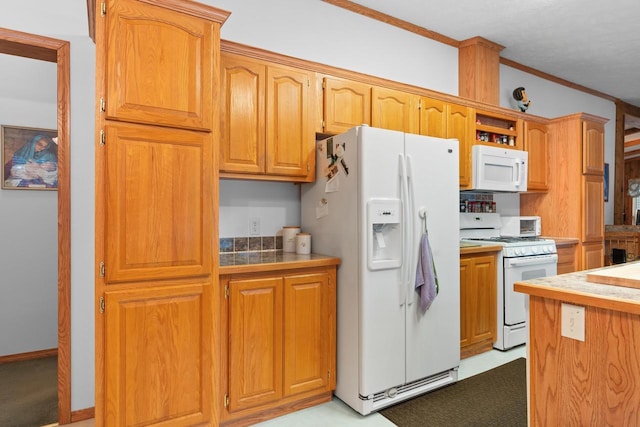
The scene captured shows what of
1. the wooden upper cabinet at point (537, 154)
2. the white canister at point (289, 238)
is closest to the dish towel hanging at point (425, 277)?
the white canister at point (289, 238)

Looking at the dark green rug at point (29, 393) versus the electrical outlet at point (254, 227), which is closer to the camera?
the dark green rug at point (29, 393)

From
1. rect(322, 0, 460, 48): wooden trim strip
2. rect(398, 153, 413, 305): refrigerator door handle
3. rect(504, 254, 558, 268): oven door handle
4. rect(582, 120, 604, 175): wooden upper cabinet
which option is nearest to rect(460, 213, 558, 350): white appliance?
rect(504, 254, 558, 268): oven door handle

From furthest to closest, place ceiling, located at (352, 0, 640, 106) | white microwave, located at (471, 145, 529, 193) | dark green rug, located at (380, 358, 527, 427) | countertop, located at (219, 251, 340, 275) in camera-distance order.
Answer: white microwave, located at (471, 145, 529, 193) < ceiling, located at (352, 0, 640, 106) < dark green rug, located at (380, 358, 527, 427) < countertop, located at (219, 251, 340, 275)

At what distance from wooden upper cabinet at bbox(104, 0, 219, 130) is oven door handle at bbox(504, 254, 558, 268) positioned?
2794 mm

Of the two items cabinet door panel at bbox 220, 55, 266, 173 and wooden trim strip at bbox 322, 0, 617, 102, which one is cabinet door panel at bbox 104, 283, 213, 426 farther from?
wooden trim strip at bbox 322, 0, 617, 102

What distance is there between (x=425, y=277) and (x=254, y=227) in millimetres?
1277

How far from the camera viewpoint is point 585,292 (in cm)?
140

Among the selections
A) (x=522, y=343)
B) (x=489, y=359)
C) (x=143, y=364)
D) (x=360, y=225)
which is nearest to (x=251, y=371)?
(x=143, y=364)

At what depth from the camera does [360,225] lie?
2336 millimetres

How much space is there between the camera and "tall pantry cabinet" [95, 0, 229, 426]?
5.82ft

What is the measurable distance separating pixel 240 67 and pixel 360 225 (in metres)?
1.29

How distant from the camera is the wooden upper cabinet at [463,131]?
351 centimetres

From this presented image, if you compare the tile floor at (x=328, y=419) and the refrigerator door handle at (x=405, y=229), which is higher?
the refrigerator door handle at (x=405, y=229)

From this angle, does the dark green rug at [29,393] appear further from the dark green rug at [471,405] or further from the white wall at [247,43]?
the dark green rug at [471,405]
